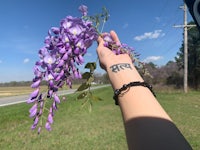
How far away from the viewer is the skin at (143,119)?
2.76ft

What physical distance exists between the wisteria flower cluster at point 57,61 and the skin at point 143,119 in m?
0.12

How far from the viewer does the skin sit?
2.76 ft

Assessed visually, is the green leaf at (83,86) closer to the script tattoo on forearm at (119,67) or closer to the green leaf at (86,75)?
the green leaf at (86,75)

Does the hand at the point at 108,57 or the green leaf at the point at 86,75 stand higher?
the hand at the point at 108,57

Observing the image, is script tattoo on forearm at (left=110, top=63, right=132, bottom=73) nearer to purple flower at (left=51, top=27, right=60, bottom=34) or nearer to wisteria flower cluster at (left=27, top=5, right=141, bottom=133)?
wisteria flower cluster at (left=27, top=5, right=141, bottom=133)

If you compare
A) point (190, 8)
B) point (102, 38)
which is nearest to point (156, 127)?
point (190, 8)

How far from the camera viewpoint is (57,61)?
3.50 ft

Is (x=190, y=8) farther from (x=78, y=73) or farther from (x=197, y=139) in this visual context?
(x=197, y=139)

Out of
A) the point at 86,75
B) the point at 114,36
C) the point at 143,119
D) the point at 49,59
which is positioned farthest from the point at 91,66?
the point at 143,119

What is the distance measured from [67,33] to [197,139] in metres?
7.61

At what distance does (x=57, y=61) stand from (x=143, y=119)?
0.34m

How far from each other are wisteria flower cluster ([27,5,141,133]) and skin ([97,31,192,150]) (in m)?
0.12

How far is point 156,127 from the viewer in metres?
0.88

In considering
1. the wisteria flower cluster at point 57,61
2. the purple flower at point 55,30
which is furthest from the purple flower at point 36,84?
the purple flower at point 55,30
